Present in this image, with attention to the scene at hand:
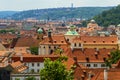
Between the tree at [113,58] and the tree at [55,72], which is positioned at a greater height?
the tree at [55,72]

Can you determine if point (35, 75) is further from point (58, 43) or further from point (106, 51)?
point (58, 43)

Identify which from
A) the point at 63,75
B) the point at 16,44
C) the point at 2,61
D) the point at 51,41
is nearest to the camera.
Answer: the point at 63,75

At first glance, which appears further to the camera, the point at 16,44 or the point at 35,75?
the point at 16,44

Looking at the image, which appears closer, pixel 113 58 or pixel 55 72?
pixel 55 72

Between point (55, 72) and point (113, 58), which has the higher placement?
point (55, 72)

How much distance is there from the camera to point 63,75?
41.3 metres

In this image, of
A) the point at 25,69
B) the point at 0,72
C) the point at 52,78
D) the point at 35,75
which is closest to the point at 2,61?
the point at 25,69

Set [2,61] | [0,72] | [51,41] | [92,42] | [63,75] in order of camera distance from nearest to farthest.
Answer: [63,75] < [0,72] < [2,61] < [51,41] < [92,42]

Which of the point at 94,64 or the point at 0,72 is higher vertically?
the point at 0,72

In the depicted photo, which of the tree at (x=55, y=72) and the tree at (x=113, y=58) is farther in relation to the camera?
the tree at (x=113, y=58)

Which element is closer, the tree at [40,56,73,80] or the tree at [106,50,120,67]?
the tree at [40,56,73,80]

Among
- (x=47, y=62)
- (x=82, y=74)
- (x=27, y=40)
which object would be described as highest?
(x=47, y=62)

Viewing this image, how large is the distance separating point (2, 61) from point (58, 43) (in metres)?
28.3

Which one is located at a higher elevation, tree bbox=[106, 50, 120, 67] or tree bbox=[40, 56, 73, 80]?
tree bbox=[40, 56, 73, 80]
